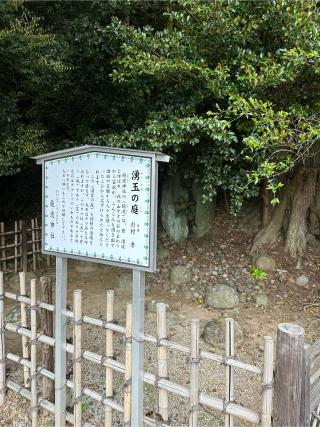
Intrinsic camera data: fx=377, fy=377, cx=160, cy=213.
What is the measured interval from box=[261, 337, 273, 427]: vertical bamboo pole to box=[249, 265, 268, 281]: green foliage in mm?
4059

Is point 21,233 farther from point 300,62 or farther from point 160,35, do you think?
point 300,62

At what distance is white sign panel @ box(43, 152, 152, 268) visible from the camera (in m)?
2.40

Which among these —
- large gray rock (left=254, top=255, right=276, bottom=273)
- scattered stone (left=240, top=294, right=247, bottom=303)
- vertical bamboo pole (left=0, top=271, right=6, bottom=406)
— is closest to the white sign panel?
vertical bamboo pole (left=0, top=271, right=6, bottom=406)

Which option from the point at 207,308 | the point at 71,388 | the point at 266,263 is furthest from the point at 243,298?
the point at 71,388

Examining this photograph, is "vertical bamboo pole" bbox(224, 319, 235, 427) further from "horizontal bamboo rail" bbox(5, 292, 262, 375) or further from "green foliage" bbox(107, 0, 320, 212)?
"green foliage" bbox(107, 0, 320, 212)

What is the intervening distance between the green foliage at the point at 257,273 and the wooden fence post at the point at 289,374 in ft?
13.5

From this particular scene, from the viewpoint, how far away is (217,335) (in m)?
4.39

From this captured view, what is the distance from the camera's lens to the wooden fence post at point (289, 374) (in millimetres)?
1972

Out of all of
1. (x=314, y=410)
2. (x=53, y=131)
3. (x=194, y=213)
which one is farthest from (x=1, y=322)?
(x=194, y=213)

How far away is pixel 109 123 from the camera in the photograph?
20.5 ft

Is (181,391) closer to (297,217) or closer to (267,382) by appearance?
(267,382)

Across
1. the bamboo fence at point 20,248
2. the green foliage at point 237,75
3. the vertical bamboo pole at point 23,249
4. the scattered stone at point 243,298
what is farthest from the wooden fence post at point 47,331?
the vertical bamboo pole at point 23,249

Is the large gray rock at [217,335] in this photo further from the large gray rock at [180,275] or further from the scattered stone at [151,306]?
the large gray rock at [180,275]

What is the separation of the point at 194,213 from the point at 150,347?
364cm
